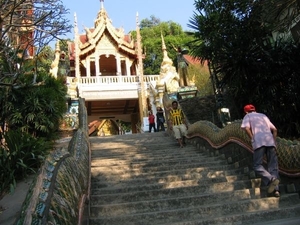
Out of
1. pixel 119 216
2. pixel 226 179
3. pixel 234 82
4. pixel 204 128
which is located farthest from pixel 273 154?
pixel 234 82

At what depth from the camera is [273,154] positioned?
4.41 meters

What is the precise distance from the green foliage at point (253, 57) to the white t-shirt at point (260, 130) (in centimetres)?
440

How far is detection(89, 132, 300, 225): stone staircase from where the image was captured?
13.0 ft

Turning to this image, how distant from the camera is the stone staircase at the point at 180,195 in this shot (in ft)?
13.0

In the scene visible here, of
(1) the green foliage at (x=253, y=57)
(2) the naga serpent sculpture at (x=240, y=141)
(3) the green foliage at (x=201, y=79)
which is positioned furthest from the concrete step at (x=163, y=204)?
(3) the green foliage at (x=201, y=79)

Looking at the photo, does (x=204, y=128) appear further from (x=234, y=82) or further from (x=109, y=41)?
(x=109, y=41)

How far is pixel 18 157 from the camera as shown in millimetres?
5855

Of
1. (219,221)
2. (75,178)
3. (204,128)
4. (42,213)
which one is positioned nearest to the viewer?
(42,213)

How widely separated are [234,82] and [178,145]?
249 cm

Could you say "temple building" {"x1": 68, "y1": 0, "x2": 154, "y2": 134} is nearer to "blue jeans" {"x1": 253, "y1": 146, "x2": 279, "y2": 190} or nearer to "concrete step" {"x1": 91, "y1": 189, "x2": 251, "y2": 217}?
"concrete step" {"x1": 91, "y1": 189, "x2": 251, "y2": 217}

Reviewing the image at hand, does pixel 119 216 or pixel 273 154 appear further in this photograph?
pixel 273 154

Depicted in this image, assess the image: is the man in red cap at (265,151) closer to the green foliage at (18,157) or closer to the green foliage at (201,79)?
the green foliage at (18,157)

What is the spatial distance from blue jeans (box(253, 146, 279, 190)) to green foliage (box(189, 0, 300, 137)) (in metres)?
4.54

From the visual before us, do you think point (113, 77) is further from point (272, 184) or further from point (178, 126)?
point (272, 184)
